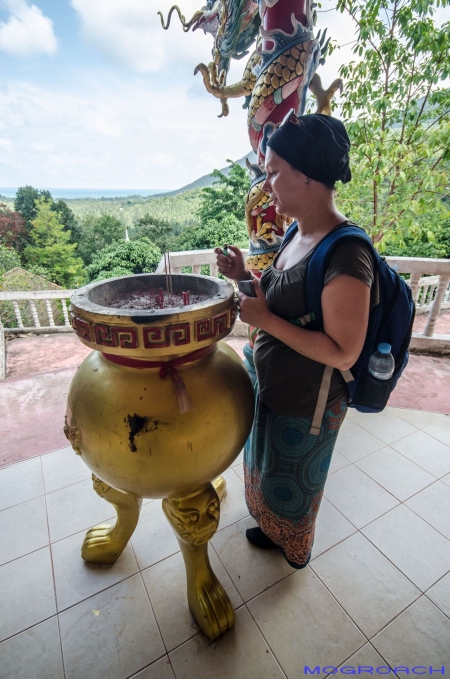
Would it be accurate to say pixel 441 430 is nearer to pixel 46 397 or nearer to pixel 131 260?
pixel 46 397

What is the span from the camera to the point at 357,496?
69.2 inches

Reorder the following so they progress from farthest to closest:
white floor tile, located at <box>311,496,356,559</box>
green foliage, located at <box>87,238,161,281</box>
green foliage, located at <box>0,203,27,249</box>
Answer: green foliage, located at <box>0,203,27,249</box>
green foliage, located at <box>87,238,161,281</box>
white floor tile, located at <box>311,496,356,559</box>

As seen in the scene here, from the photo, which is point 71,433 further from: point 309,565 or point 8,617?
point 309,565

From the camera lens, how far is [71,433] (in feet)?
3.07

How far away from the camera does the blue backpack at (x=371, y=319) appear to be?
81 centimetres

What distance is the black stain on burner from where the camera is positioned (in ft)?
2.76

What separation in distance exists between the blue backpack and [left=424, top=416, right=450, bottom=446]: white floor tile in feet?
4.95

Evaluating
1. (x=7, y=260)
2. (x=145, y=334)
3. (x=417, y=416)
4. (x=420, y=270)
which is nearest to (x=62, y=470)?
(x=145, y=334)

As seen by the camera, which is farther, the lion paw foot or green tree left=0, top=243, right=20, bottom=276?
green tree left=0, top=243, right=20, bottom=276

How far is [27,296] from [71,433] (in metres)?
3.77

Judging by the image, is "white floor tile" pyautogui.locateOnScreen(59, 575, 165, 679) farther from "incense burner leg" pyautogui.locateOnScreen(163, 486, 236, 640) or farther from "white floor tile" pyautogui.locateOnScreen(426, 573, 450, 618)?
"white floor tile" pyautogui.locateOnScreen(426, 573, 450, 618)

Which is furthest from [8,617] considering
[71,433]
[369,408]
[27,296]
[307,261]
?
[27,296]

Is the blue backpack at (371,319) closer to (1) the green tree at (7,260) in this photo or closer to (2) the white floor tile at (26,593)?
(2) the white floor tile at (26,593)

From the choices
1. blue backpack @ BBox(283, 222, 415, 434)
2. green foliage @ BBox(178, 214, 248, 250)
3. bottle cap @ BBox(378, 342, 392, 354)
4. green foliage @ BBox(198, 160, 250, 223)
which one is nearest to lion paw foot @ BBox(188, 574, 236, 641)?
blue backpack @ BBox(283, 222, 415, 434)
